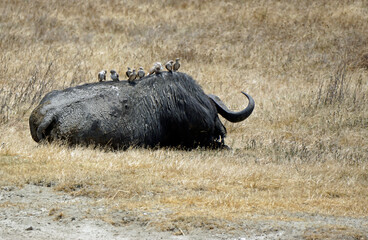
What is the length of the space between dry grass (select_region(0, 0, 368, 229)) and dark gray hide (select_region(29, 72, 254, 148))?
39cm

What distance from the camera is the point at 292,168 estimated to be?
9.69 m

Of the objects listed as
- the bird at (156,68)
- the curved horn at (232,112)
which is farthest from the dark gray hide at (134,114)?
the bird at (156,68)

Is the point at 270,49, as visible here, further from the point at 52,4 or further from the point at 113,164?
the point at 113,164

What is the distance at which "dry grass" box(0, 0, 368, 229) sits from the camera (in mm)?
7734

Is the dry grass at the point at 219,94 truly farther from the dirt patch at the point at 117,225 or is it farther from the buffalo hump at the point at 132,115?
the buffalo hump at the point at 132,115

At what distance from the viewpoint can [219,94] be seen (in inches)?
664

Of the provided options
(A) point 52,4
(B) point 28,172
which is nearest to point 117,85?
(B) point 28,172

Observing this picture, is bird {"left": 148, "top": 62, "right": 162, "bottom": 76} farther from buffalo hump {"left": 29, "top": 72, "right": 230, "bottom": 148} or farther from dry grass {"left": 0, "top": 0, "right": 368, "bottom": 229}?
dry grass {"left": 0, "top": 0, "right": 368, "bottom": 229}

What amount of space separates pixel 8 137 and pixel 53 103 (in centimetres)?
138

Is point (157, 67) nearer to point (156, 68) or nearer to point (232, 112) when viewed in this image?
point (156, 68)

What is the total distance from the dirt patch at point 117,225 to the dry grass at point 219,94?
230mm

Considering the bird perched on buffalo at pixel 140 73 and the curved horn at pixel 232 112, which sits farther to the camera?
the curved horn at pixel 232 112

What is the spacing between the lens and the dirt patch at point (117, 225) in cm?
609

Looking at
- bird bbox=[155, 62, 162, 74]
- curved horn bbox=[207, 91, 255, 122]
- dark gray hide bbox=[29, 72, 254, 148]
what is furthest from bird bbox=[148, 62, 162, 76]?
curved horn bbox=[207, 91, 255, 122]
